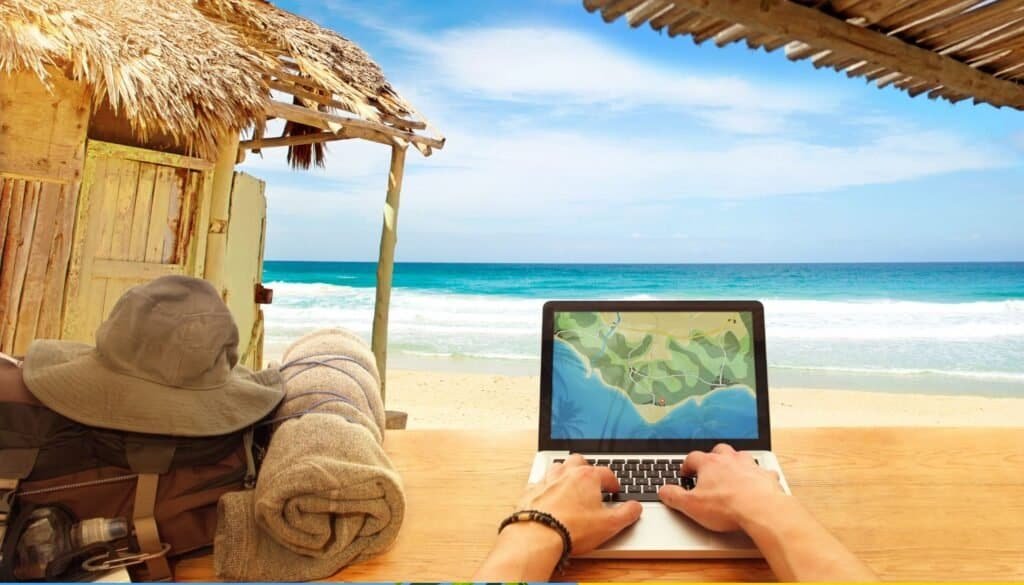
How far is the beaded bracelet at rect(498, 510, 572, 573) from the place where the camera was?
1.32ft

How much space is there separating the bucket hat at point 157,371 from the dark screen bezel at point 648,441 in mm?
213

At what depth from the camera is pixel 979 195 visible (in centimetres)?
987

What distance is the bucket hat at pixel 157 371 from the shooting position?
41cm

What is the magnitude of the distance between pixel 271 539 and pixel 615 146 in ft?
35.6

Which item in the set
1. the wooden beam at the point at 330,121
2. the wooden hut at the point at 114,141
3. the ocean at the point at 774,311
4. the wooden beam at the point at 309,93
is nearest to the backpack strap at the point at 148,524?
the wooden hut at the point at 114,141

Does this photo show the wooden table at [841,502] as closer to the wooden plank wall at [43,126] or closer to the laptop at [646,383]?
the laptop at [646,383]

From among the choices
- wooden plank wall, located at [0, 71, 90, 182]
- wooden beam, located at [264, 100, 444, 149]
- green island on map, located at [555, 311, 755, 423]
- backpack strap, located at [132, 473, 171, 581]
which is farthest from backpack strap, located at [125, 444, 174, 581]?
wooden beam, located at [264, 100, 444, 149]

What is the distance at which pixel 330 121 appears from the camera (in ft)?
7.20

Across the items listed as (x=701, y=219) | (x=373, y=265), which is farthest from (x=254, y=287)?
(x=701, y=219)

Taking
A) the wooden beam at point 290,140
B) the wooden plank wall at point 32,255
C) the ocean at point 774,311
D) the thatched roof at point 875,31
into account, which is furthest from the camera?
the ocean at point 774,311

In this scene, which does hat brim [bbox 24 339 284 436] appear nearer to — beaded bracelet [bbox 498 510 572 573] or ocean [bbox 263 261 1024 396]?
beaded bracelet [bbox 498 510 572 573]

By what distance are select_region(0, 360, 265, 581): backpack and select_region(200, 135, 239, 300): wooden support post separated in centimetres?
180

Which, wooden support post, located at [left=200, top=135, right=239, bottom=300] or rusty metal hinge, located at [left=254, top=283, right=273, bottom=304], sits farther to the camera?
rusty metal hinge, located at [left=254, top=283, right=273, bottom=304]

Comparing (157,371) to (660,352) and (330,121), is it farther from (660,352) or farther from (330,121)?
(330,121)
